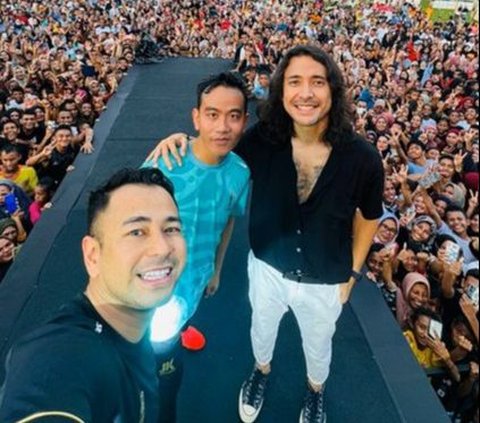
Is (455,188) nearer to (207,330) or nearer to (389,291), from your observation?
(389,291)

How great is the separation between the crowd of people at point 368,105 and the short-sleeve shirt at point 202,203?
554 millimetres

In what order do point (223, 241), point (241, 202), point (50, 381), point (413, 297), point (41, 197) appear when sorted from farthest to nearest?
point (41, 197) < point (413, 297) < point (223, 241) < point (241, 202) < point (50, 381)

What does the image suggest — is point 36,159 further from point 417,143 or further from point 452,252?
point 417,143

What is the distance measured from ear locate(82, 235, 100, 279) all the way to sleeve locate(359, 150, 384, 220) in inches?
36.6

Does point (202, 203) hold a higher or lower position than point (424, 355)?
higher

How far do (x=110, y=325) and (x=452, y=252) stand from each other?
2896 mm

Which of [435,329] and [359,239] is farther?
[435,329]

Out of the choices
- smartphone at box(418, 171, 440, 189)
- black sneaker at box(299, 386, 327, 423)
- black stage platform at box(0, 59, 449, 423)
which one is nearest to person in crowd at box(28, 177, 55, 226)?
black stage platform at box(0, 59, 449, 423)

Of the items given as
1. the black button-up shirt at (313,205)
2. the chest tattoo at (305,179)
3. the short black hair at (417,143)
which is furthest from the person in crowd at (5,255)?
the short black hair at (417,143)

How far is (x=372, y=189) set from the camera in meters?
1.55

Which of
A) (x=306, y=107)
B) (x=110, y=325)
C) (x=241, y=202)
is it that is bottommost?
(x=241, y=202)

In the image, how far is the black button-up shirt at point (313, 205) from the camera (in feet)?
4.90

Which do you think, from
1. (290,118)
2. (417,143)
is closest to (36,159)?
(290,118)

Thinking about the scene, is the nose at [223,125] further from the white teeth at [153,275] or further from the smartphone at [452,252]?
the smartphone at [452,252]
